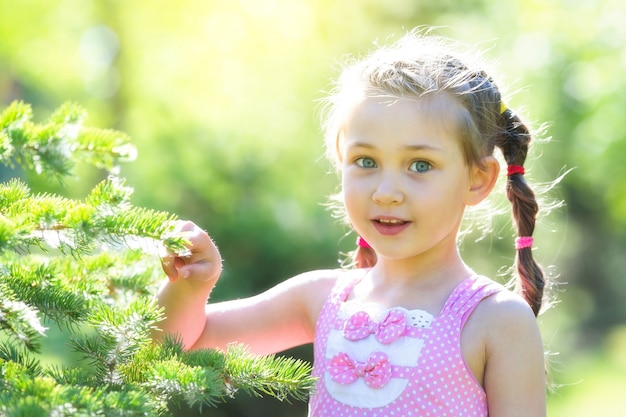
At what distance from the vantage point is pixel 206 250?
1.88m

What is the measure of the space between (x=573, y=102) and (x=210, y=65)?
848cm

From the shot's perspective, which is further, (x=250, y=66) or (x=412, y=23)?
(x=412, y=23)

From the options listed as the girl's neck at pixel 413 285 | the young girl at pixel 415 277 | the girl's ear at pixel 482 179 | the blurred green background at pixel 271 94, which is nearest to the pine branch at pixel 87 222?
the young girl at pixel 415 277

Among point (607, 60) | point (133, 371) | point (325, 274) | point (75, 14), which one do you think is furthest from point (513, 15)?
point (133, 371)

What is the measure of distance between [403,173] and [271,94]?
26.6 ft

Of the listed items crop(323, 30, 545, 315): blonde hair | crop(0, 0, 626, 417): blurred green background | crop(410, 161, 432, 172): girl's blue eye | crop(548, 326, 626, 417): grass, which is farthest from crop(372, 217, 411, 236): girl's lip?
crop(548, 326, 626, 417): grass

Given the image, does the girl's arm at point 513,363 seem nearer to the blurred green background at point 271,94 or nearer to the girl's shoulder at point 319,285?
the girl's shoulder at point 319,285

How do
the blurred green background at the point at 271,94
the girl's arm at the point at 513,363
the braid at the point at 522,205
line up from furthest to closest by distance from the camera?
the blurred green background at the point at 271,94
the braid at the point at 522,205
the girl's arm at the point at 513,363

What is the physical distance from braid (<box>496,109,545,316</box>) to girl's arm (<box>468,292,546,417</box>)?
276 mm

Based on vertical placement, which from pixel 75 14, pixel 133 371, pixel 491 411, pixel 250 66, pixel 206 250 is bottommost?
pixel 491 411

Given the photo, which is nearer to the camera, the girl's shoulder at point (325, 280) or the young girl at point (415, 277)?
the young girl at point (415, 277)

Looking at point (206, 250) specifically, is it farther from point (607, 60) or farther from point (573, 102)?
point (573, 102)

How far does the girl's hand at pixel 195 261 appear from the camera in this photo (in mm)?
1813

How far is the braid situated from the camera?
2.08 m
